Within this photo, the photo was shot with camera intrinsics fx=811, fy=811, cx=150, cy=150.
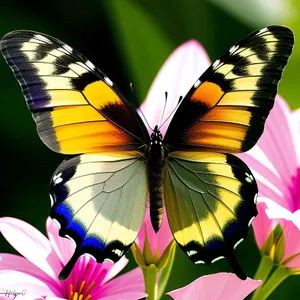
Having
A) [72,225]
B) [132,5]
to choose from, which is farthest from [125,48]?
[72,225]

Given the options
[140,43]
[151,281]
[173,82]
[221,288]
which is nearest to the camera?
[221,288]

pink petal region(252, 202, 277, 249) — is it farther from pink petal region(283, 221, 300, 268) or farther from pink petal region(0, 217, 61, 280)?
pink petal region(0, 217, 61, 280)

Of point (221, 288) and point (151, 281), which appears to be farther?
point (151, 281)

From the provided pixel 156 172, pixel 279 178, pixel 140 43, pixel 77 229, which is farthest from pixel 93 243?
pixel 140 43

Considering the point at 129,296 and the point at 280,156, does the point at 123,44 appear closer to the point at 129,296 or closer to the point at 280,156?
the point at 280,156

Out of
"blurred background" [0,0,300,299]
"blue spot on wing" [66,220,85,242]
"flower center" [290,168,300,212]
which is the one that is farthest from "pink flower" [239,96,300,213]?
"blurred background" [0,0,300,299]

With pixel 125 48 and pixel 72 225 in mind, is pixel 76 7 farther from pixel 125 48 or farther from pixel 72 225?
pixel 72 225

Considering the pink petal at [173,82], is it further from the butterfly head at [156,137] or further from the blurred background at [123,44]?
the blurred background at [123,44]
